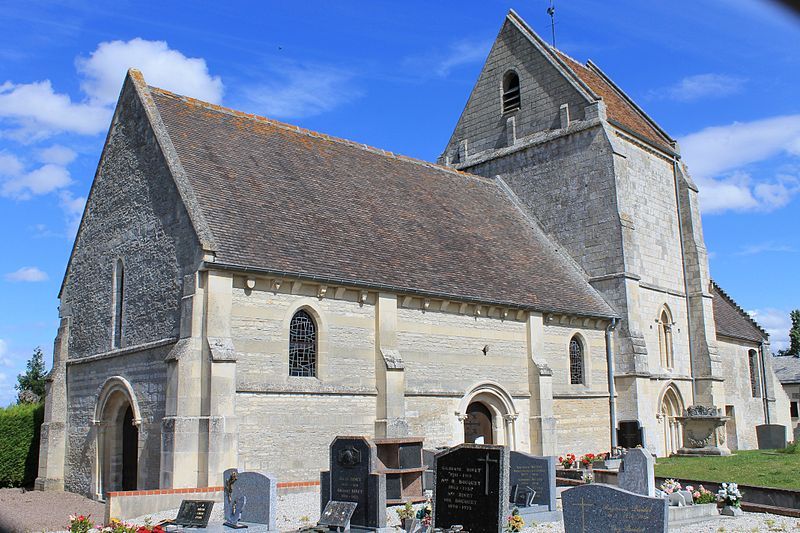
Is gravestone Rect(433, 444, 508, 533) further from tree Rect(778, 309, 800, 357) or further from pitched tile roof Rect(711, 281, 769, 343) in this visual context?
tree Rect(778, 309, 800, 357)

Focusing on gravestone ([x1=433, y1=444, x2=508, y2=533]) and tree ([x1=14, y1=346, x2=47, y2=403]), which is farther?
tree ([x1=14, y1=346, x2=47, y2=403])

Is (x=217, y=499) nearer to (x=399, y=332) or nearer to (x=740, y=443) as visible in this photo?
(x=399, y=332)

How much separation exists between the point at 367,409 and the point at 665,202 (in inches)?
663

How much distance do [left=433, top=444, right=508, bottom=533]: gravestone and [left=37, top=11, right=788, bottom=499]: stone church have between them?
6.86m

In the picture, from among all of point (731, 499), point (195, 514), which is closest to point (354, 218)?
point (195, 514)

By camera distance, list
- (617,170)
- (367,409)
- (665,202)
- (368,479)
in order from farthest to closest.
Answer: (665,202) → (617,170) → (367,409) → (368,479)

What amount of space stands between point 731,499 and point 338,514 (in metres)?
7.39

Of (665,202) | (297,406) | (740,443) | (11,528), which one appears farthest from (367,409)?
(740,443)

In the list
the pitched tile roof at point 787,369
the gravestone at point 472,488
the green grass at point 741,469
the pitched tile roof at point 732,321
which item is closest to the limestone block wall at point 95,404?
the gravestone at point 472,488

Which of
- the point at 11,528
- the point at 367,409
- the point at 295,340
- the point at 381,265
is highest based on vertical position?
the point at 381,265

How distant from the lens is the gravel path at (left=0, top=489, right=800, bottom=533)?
42.2 feet

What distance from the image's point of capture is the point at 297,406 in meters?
18.2

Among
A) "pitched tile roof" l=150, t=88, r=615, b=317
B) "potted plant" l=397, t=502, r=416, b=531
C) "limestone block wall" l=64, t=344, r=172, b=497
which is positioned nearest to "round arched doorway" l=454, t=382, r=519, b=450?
"pitched tile roof" l=150, t=88, r=615, b=317

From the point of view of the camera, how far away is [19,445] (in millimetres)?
23844
